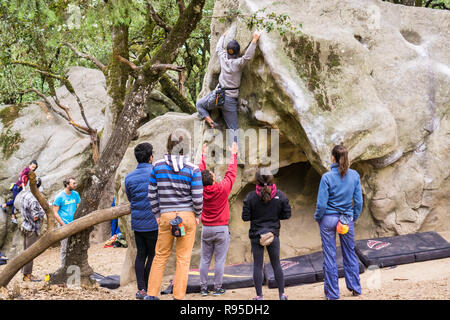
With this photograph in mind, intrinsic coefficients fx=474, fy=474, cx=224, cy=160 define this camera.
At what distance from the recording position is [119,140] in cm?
747

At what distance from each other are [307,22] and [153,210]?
15.4 feet

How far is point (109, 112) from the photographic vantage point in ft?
39.9

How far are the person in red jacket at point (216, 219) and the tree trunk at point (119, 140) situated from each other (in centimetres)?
173

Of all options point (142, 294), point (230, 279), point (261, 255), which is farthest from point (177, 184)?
point (230, 279)

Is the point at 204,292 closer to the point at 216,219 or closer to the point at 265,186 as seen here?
the point at 216,219

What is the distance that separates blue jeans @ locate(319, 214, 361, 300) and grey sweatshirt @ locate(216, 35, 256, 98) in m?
3.34

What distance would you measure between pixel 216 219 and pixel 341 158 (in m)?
1.89

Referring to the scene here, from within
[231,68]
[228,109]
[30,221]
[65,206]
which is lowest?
[30,221]

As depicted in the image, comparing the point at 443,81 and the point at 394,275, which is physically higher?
the point at 443,81

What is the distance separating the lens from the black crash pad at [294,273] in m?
7.08

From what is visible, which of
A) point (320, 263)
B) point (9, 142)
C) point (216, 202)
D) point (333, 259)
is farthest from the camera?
point (9, 142)

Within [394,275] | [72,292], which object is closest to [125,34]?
[72,292]

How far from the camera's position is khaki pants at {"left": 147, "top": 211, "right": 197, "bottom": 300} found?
547 cm

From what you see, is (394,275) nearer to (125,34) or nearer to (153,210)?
(153,210)
